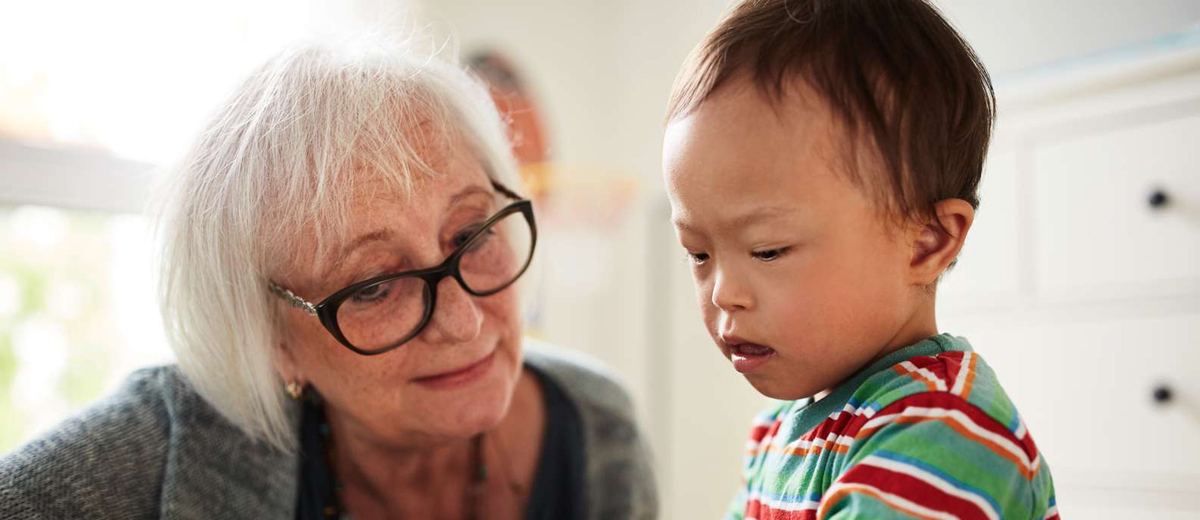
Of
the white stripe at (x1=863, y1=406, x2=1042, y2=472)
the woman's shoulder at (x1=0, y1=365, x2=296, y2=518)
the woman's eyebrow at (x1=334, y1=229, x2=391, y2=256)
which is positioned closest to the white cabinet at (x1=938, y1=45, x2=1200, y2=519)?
the white stripe at (x1=863, y1=406, x2=1042, y2=472)

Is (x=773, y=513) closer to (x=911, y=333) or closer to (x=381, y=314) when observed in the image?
(x=911, y=333)

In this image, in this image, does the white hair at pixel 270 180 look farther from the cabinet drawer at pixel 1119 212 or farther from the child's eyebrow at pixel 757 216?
the cabinet drawer at pixel 1119 212

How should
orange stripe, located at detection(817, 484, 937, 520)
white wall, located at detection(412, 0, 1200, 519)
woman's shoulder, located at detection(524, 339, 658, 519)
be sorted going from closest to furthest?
1. orange stripe, located at detection(817, 484, 937, 520)
2. woman's shoulder, located at detection(524, 339, 658, 519)
3. white wall, located at detection(412, 0, 1200, 519)

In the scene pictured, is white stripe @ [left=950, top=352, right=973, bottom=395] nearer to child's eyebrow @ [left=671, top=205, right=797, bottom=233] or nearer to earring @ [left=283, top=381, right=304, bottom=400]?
child's eyebrow @ [left=671, top=205, right=797, bottom=233]

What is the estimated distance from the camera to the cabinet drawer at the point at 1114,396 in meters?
1.28

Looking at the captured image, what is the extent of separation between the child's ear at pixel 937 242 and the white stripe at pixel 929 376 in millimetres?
75

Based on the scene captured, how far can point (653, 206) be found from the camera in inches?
138

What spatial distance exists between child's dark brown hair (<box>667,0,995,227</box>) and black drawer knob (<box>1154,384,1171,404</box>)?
0.79m

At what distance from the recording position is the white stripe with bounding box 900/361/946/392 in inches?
26.3

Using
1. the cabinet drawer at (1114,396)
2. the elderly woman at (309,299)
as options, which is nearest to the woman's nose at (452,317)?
the elderly woman at (309,299)

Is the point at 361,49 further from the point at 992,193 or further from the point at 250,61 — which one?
the point at 992,193

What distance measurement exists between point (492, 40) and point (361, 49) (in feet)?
7.19

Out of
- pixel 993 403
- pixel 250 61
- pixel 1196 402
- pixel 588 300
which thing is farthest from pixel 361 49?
pixel 588 300

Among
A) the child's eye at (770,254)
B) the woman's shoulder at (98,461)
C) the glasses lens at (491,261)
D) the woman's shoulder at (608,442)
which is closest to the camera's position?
the child's eye at (770,254)
